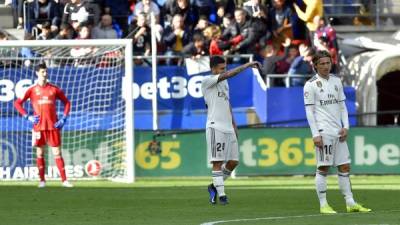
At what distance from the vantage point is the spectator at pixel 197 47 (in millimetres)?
27188

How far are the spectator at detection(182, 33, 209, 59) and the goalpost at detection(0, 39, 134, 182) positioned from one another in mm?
1677

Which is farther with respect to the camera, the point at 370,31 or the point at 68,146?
the point at 370,31

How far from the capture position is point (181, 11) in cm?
2839

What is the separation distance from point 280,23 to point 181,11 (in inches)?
90.5

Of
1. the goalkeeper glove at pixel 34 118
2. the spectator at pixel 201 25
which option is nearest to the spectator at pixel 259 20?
the spectator at pixel 201 25

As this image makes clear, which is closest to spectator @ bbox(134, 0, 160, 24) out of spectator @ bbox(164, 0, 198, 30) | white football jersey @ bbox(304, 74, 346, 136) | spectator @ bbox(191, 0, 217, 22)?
spectator @ bbox(164, 0, 198, 30)

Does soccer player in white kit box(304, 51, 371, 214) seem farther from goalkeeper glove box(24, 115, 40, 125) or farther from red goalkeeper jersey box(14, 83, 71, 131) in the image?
goalkeeper glove box(24, 115, 40, 125)

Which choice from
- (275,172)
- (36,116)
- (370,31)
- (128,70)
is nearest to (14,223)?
(36,116)

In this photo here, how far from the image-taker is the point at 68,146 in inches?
1011

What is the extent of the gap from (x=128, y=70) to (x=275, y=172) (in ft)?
12.6

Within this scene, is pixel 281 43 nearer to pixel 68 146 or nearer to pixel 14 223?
pixel 68 146

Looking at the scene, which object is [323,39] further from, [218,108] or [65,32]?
[218,108]

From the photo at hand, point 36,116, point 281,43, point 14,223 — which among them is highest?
point 281,43

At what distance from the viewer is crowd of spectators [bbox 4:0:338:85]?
2742 cm
